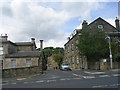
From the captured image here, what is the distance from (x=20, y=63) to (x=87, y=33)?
14.4 meters

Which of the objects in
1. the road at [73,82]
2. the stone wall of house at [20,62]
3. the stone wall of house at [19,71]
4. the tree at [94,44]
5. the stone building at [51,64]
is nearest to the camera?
the road at [73,82]

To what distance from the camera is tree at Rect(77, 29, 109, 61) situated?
Result: 116 feet

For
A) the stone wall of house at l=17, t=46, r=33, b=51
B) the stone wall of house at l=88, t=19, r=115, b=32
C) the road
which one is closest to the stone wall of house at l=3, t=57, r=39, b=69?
the stone wall of house at l=17, t=46, r=33, b=51

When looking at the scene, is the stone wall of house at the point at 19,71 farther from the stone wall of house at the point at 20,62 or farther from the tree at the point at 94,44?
the tree at the point at 94,44

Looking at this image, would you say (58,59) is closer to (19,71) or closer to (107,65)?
(107,65)

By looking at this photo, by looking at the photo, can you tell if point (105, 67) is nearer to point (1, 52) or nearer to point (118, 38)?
point (118, 38)

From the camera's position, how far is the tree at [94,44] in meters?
35.4

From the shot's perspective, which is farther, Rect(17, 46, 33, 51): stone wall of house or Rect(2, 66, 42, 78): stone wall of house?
Rect(17, 46, 33, 51): stone wall of house

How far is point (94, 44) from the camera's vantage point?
117 ft

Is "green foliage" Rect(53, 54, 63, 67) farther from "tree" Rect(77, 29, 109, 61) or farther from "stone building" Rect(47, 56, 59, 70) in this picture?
"tree" Rect(77, 29, 109, 61)

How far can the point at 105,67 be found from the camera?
34.1 metres

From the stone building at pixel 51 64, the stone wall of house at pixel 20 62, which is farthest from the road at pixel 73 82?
the stone building at pixel 51 64

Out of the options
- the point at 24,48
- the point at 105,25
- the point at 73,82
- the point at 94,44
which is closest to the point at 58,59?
the point at 24,48

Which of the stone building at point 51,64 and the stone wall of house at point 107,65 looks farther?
the stone building at point 51,64
